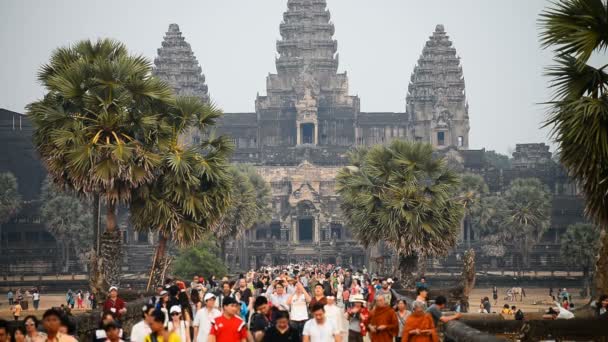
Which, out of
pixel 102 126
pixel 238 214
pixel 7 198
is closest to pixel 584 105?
pixel 102 126

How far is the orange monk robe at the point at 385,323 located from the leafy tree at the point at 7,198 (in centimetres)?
8403

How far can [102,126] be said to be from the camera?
34781mm

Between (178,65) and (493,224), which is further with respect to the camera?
(178,65)


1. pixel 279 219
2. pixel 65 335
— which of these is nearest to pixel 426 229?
pixel 65 335

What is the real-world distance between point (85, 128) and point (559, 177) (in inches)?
4184

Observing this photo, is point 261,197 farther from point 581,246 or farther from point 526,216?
point 581,246

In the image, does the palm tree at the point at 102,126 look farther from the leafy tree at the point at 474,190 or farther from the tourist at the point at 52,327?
the leafy tree at the point at 474,190

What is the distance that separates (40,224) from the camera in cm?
11019

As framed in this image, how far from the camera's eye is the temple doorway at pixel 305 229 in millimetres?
123000

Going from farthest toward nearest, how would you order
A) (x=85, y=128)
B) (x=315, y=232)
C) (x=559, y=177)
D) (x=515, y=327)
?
1. (x=559, y=177)
2. (x=315, y=232)
3. (x=85, y=128)
4. (x=515, y=327)

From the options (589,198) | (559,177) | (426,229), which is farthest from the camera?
(559,177)

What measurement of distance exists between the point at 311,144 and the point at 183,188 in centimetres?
10621

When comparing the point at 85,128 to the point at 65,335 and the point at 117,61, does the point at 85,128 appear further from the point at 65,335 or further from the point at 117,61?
the point at 65,335

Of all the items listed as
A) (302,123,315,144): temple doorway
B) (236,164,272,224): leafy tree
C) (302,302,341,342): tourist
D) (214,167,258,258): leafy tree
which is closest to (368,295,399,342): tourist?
(302,302,341,342): tourist
